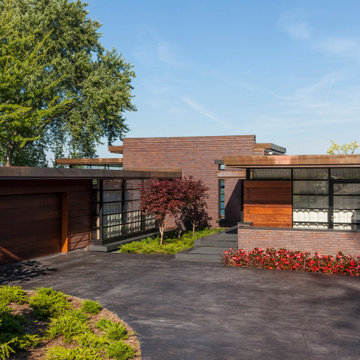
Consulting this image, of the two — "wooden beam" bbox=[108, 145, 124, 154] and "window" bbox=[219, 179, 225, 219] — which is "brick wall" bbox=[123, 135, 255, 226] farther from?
"wooden beam" bbox=[108, 145, 124, 154]

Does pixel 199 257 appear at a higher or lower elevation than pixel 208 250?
lower

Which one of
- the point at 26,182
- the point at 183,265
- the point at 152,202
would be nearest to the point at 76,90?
the point at 152,202

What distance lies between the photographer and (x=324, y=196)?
639 inches

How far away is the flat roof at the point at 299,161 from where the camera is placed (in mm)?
13711

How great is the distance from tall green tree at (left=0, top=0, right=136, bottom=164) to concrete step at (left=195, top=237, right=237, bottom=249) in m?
21.5

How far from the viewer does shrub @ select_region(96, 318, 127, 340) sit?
775 cm

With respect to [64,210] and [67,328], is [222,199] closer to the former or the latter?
[64,210]

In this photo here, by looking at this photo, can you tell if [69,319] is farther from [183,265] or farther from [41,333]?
[183,265]

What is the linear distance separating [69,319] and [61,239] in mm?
9485

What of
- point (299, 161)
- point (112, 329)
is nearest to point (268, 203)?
point (299, 161)

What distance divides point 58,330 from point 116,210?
1173 cm

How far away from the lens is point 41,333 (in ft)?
26.5

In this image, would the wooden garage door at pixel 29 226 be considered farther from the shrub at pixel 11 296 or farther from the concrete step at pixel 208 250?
the concrete step at pixel 208 250

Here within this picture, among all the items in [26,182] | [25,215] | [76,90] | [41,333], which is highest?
[76,90]
